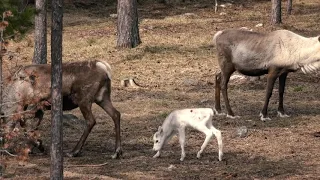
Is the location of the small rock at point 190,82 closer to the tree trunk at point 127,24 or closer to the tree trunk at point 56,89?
the tree trunk at point 127,24

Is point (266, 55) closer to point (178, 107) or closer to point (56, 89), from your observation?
point (178, 107)

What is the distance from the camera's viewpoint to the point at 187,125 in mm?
11500

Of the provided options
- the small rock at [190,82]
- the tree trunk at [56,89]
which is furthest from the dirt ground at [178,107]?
the tree trunk at [56,89]

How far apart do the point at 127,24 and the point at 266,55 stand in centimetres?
872

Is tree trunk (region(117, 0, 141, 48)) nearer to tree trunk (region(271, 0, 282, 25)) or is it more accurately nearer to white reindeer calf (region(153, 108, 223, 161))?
tree trunk (region(271, 0, 282, 25))

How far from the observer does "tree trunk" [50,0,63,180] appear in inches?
344

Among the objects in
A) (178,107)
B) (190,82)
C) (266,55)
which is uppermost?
(266,55)

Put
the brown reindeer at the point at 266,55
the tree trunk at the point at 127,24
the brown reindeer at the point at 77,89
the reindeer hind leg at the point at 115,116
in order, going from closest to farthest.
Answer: the brown reindeer at the point at 77,89
the reindeer hind leg at the point at 115,116
the brown reindeer at the point at 266,55
the tree trunk at the point at 127,24

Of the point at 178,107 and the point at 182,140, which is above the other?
the point at 182,140

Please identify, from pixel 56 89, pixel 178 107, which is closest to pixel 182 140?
pixel 56 89

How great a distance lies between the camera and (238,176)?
10.5 metres

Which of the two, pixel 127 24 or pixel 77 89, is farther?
pixel 127 24

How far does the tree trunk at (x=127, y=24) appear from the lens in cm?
2294

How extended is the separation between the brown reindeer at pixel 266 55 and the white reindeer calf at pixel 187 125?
3.53m
